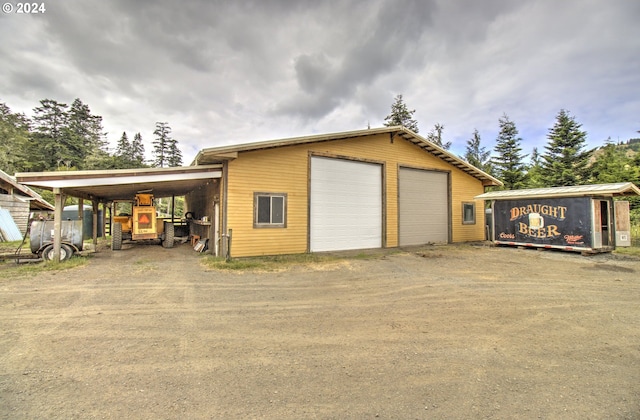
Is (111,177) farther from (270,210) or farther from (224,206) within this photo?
(270,210)

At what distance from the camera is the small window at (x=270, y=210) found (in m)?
10.6

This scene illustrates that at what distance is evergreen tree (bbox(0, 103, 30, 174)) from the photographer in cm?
3022

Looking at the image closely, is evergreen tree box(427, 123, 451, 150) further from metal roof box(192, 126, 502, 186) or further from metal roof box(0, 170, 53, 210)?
metal roof box(0, 170, 53, 210)

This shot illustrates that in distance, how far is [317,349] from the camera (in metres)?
3.43

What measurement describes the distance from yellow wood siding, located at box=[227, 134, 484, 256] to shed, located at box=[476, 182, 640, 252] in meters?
5.37

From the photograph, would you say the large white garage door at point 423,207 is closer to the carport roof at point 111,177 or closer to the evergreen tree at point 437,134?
the carport roof at point 111,177

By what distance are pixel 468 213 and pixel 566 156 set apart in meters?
20.2

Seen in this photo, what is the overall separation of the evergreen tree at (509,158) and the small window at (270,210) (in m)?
29.9

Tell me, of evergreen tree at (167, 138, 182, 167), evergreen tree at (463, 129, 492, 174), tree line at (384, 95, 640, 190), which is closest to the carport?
tree line at (384, 95, 640, 190)

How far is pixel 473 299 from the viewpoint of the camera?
18.0 feet

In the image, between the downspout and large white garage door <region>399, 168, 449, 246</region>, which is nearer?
the downspout

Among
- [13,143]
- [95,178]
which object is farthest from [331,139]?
[13,143]

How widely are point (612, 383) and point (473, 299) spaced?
9.09ft

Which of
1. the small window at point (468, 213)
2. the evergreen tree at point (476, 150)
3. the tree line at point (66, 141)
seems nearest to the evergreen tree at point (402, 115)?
the evergreen tree at point (476, 150)
